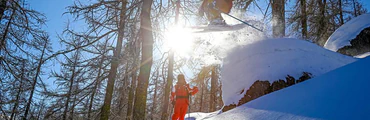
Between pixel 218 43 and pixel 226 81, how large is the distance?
163 centimetres

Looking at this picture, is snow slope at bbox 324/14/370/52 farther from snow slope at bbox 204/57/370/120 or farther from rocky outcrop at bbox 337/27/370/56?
snow slope at bbox 204/57/370/120

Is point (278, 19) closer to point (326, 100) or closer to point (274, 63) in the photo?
point (274, 63)

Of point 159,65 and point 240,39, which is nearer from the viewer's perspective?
point 240,39

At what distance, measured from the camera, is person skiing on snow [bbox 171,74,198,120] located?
566cm

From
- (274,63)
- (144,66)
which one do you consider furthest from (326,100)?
(144,66)

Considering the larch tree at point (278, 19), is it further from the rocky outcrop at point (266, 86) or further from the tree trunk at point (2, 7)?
the tree trunk at point (2, 7)

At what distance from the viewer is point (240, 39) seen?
17.1ft

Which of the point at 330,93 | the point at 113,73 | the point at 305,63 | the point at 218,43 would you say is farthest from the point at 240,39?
the point at 113,73

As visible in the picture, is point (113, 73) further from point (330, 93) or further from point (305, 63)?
point (330, 93)

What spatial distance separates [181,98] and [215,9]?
2869mm

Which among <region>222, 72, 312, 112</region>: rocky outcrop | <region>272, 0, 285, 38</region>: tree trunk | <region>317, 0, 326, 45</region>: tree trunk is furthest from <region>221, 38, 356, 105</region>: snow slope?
<region>317, 0, 326, 45</region>: tree trunk

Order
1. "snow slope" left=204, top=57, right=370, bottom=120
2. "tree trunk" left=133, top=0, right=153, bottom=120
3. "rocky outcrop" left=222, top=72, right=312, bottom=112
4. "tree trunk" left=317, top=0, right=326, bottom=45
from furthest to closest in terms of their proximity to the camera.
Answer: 1. "tree trunk" left=317, top=0, right=326, bottom=45
2. "tree trunk" left=133, top=0, right=153, bottom=120
3. "rocky outcrop" left=222, top=72, right=312, bottom=112
4. "snow slope" left=204, top=57, right=370, bottom=120

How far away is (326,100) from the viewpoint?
1586 millimetres

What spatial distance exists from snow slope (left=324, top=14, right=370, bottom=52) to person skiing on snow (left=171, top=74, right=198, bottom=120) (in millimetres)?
4751
